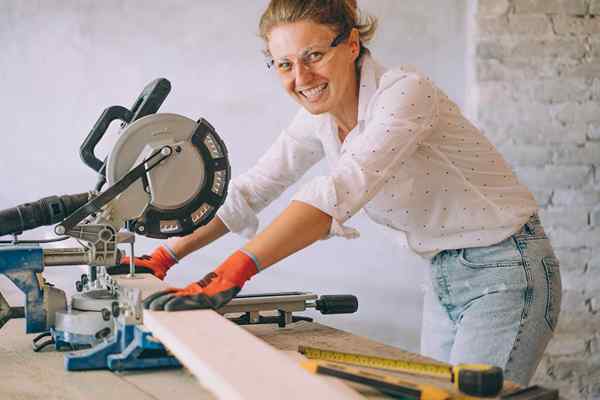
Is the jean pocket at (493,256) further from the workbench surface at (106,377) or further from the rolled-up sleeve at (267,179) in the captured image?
the rolled-up sleeve at (267,179)

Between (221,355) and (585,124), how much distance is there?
78.6 inches

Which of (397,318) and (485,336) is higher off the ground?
(485,336)

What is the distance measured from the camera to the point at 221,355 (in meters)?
1.13

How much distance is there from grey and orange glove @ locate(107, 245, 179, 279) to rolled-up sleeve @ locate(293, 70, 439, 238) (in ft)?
1.74

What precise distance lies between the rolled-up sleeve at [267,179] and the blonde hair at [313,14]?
0.33 metres

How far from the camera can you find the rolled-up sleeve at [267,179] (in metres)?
1.99

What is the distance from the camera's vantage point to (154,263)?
76.1 inches

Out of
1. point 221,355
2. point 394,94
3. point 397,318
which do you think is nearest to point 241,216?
point 394,94

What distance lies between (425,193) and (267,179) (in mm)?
483

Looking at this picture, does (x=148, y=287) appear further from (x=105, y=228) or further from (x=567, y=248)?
(x=567, y=248)

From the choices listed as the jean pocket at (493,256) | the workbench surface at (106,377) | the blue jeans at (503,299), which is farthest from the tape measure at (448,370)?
the jean pocket at (493,256)

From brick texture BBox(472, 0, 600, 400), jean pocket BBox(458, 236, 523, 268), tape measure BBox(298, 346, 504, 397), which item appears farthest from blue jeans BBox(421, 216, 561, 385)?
brick texture BBox(472, 0, 600, 400)

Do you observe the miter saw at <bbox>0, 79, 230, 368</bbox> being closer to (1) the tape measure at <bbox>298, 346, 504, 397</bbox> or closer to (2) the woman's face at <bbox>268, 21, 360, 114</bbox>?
(2) the woman's face at <bbox>268, 21, 360, 114</bbox>

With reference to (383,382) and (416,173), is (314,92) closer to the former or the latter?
(416,173)
